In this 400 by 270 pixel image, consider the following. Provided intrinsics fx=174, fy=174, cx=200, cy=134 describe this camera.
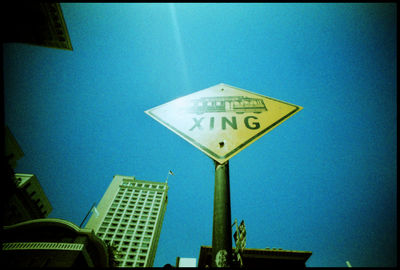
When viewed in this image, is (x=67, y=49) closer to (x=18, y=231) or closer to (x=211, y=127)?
(x=211, y=127)

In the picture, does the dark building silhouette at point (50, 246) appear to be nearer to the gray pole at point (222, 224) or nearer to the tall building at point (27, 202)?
the tall building at point (27, 202)

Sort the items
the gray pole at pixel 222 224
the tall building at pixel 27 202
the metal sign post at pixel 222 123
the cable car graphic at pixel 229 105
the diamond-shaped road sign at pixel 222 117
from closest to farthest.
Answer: the gray pole at pixel 222 224 → the metal sign post at pixel 222 123 → the diamond-shaped road sign at pixel 222 117 → the cable car graphic at pixel 229 105 → the tall building at pixel 27 202

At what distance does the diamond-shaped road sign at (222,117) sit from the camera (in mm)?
2217

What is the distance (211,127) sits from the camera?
2.48 m

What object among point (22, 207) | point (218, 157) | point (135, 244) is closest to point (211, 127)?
point (218, 157)

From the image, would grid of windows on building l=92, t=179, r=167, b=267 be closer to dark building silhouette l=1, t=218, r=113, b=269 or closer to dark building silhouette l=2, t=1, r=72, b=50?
dark building silhouette l=1, t=218, r=113, b=269

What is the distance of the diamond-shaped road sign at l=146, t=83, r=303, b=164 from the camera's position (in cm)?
222

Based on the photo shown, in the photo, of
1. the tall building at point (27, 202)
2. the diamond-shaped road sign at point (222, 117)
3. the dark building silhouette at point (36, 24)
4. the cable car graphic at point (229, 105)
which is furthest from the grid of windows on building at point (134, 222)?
the cable car graphic at point (229, 105)

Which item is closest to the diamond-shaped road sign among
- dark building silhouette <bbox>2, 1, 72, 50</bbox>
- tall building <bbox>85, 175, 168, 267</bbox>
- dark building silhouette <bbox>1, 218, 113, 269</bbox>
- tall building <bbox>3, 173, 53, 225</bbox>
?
dark building silhouette <bbox>2, 1, 72, 50</bbox>

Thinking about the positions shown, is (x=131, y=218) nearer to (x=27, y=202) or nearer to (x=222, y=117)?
(x=27, y=202)

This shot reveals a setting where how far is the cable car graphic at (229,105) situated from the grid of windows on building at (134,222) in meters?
70.0

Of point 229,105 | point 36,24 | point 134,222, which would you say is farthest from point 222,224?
point 134,222

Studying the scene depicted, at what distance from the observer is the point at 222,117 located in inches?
103

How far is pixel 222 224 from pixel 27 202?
73.1 m
